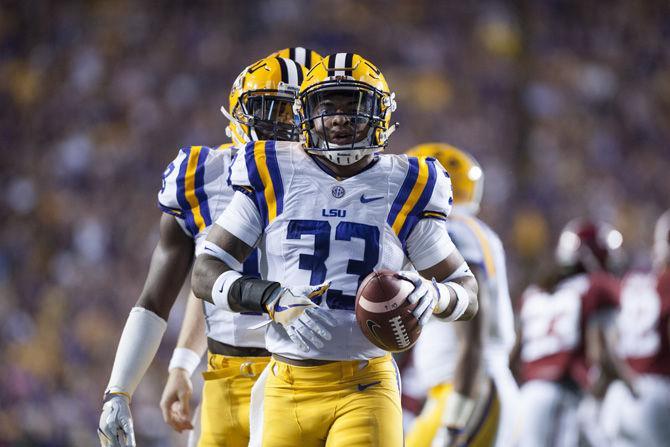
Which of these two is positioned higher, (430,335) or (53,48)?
(53,48)

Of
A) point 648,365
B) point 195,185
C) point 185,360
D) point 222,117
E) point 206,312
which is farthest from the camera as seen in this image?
point 222,117

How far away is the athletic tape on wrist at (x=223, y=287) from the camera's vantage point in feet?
8.14

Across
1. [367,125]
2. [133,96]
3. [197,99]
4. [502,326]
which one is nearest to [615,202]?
[197,99]

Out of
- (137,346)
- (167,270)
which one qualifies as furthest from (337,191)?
(137,346)

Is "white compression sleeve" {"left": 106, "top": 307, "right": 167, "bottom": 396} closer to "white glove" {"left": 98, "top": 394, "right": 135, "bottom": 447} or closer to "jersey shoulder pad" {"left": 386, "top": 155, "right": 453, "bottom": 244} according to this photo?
"white glove" {"left": 98, "top": 394, "right": 135, "bottom": 447}

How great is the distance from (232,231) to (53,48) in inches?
449

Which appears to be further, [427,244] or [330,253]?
[427,244]

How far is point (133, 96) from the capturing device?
492 inches

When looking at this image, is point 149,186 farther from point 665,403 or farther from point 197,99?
point 665,403

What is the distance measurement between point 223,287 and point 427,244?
0.53m

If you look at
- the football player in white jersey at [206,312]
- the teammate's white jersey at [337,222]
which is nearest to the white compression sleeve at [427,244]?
the teammate's white jersey at [337,222]

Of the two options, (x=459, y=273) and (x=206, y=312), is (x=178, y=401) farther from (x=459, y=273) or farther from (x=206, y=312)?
(x=459, y=273)

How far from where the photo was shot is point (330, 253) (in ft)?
8.29

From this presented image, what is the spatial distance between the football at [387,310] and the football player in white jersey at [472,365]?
56.3 inches
